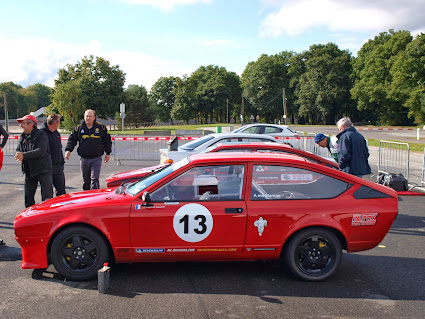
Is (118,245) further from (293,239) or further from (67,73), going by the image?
(67,73)

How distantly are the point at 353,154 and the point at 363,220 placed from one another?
8.58ft

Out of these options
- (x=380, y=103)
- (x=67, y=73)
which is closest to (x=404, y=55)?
(x=380, y=103)

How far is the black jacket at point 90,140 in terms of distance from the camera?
8008 mm

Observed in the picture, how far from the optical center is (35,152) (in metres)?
6.30

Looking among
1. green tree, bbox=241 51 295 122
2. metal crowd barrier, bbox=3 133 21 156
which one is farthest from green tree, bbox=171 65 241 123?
metal crowd barrier, bbox=3 133 21 156

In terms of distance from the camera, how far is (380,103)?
68250mm

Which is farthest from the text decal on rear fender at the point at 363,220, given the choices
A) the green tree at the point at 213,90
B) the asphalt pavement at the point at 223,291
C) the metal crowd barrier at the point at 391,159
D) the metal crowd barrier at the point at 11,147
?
the green tree at the point at 213,90

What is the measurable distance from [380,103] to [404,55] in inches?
426

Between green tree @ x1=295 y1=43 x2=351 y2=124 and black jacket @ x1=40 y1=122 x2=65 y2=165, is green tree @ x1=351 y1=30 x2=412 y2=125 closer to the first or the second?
green tree @ x1=295 y1=43 x2=351 y2=124

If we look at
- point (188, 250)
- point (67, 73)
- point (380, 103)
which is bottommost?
point (188, 250)

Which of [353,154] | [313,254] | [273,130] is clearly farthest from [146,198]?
[273,130]

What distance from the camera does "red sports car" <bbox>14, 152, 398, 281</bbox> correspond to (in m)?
4.52

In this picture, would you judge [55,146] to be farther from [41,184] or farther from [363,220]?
[363,220]

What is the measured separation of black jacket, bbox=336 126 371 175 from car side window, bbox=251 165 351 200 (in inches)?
94.3
